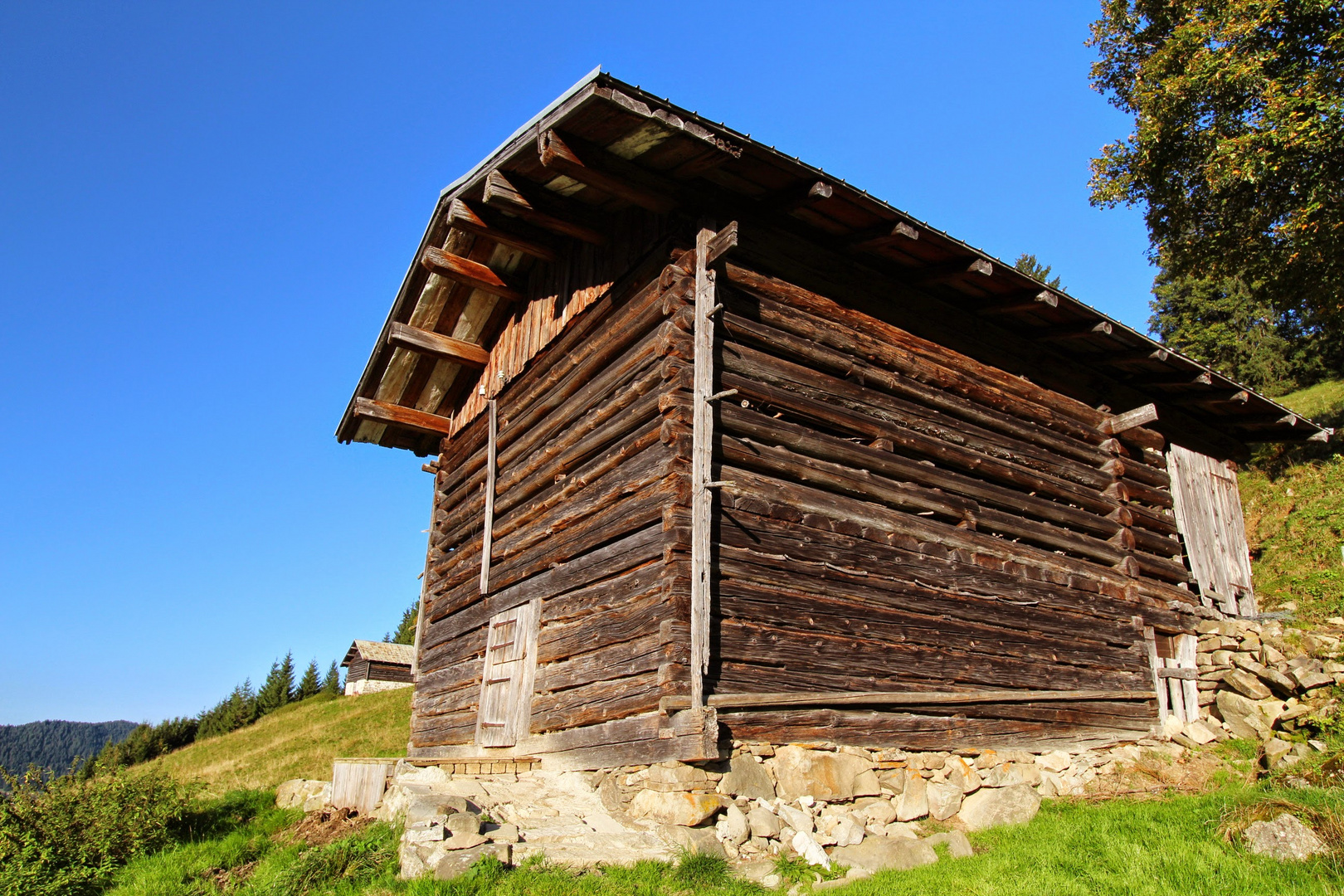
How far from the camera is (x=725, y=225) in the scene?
8695 mm

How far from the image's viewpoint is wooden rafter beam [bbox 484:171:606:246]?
9008 mm

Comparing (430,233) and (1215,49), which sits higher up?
(1215,49)

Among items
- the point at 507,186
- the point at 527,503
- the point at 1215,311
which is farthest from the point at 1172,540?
the point at 1215,311

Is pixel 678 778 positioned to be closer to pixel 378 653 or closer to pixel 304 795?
pixel 304 795

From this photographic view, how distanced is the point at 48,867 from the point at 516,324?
7847 mm

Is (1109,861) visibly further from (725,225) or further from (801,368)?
(725,225)

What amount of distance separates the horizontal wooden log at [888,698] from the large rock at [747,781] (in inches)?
17.6

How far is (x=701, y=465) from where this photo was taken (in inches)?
305

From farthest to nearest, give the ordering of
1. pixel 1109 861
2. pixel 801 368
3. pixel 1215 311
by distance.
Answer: pixel 1215 311
pixel 801 368
pixel 1109 861

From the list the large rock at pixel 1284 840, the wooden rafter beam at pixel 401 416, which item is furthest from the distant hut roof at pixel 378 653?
the large rock at pixel 1284 840

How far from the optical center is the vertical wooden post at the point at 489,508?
37.0 ft

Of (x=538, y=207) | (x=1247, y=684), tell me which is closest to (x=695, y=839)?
(x=538, y=207)

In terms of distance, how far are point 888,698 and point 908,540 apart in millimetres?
1736

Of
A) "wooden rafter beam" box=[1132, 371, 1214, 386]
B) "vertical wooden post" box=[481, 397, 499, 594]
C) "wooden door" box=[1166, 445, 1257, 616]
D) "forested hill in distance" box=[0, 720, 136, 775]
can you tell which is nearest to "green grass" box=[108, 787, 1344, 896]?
"vertical wooden post" box=[481, 397, 499, 594]
